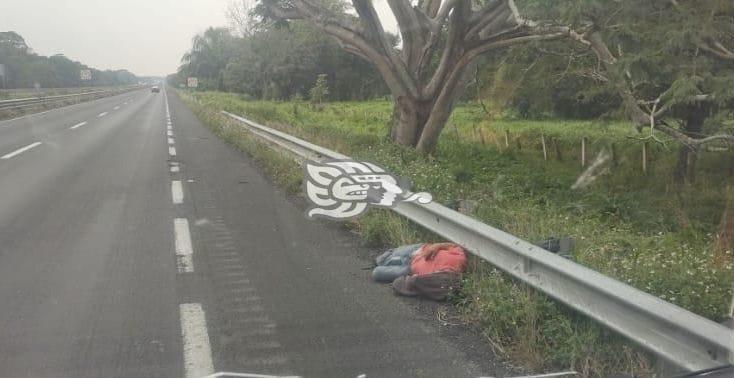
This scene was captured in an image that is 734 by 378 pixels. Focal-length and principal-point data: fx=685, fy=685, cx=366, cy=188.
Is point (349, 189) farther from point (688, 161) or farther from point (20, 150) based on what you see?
point (688, 161)

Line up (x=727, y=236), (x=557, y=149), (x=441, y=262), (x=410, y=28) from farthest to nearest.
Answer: (x=557, y=149) < (x=410, y=28) < (x=727, y=236) < (x=441, y=262)

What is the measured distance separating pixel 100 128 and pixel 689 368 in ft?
78.6

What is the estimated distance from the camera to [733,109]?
1148 centimetres

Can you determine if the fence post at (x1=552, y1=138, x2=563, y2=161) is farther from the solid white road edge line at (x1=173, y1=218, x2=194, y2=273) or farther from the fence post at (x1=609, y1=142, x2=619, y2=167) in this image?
the solid white road edge line at (x1=173, y1=218, x2=194, y2=273)

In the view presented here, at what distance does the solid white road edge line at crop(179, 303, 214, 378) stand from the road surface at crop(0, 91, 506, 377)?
1cm

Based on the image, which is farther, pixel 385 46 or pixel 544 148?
pixel 544 148

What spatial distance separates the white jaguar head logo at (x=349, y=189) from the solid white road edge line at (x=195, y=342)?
8.42ft

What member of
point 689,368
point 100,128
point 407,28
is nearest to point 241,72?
point 100,128

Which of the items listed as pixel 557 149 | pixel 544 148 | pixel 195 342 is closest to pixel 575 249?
pixel 195 342

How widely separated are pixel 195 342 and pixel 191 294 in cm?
104

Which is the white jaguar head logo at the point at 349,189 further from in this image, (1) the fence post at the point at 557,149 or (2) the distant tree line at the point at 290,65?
(2) the distant tree line at the point at 290,65

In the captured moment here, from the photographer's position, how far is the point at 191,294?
17.0ft

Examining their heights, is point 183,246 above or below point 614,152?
above

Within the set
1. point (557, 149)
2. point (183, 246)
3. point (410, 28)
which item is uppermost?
point (410, 28)
